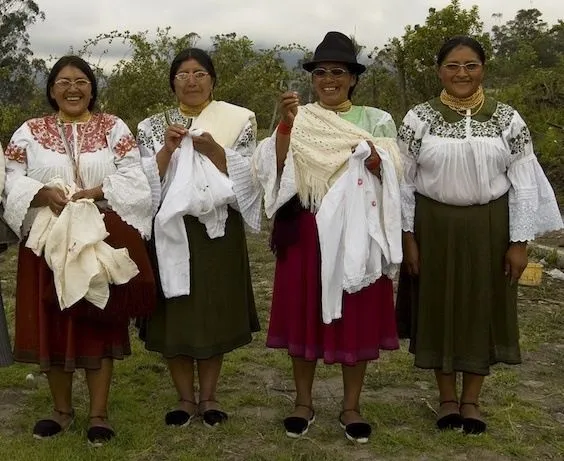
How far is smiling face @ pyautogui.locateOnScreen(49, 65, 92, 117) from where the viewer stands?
11.3ft

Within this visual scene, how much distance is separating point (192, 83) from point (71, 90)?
556 mm

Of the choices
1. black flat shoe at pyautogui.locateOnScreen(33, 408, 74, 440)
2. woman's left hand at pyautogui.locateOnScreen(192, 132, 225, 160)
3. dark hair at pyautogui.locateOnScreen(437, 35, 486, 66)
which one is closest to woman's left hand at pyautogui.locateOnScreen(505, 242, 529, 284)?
dark hair at pyautogui.locateOnScreen(437, 35, 486, 66)

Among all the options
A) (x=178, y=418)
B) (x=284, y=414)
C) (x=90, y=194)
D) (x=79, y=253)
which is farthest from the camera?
(x=284, y=414)

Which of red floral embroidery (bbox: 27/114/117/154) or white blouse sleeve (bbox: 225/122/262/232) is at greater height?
red floral embroidery (bbox: 27/114/117/154)

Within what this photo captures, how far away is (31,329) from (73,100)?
1077 millimetres

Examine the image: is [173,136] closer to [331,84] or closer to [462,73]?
[331,84]

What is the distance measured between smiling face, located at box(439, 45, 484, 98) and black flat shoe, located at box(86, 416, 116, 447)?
7.45 ft

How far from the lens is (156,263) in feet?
11.6

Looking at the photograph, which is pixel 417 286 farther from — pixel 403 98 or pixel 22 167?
pixel 403 98

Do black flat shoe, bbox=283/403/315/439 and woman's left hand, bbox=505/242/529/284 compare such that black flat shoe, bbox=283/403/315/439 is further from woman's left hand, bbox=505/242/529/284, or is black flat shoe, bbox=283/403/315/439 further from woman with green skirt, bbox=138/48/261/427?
woman's left hand, bbox=505/242/529/284

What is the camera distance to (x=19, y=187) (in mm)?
3311

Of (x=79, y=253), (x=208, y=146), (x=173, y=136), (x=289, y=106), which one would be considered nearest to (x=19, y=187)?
(x=79, y=253)

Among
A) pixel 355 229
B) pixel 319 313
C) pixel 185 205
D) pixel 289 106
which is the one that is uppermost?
pixel 289 106

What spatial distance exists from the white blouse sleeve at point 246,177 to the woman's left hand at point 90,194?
61cm
